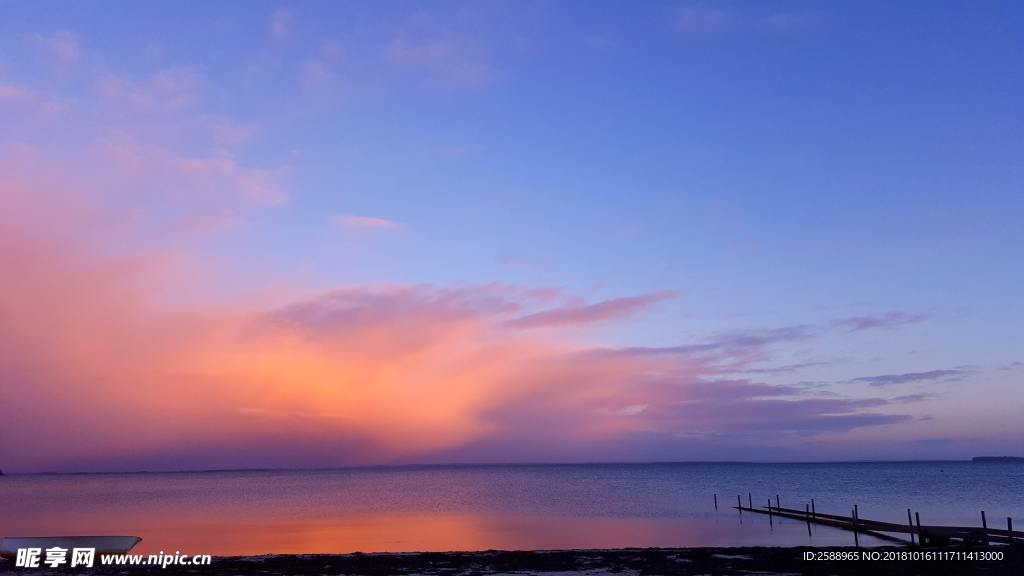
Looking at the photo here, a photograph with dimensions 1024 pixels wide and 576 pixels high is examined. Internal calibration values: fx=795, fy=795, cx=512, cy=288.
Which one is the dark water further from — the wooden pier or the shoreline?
the shoreline

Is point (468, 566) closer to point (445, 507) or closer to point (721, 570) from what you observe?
point (721, 570)

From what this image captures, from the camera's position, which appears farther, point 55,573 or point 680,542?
point 680,542

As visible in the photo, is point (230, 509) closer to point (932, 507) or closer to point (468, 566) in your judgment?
point (468, 566)

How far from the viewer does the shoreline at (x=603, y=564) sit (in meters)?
29.1

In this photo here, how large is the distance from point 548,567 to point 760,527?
90.7 feet

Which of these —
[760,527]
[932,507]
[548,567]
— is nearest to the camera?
[548,567]

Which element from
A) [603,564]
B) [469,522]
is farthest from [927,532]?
[469,522]

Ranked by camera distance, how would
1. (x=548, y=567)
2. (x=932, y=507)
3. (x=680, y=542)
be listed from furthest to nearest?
(x=932, y=507) → (x=680, y=542) → (x=548, y=567)

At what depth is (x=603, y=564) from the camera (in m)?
31.9

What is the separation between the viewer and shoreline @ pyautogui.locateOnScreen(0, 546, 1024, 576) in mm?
29141

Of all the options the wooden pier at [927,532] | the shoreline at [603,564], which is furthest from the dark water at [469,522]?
the shoreline at [603,564]

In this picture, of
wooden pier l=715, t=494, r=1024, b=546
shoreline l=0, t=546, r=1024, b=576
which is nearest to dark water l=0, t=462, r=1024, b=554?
wooden pier l=715, t=494, r=1024, b=546

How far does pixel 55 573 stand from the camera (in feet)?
101

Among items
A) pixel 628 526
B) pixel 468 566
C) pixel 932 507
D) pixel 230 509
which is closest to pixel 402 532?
pixel 628 526
